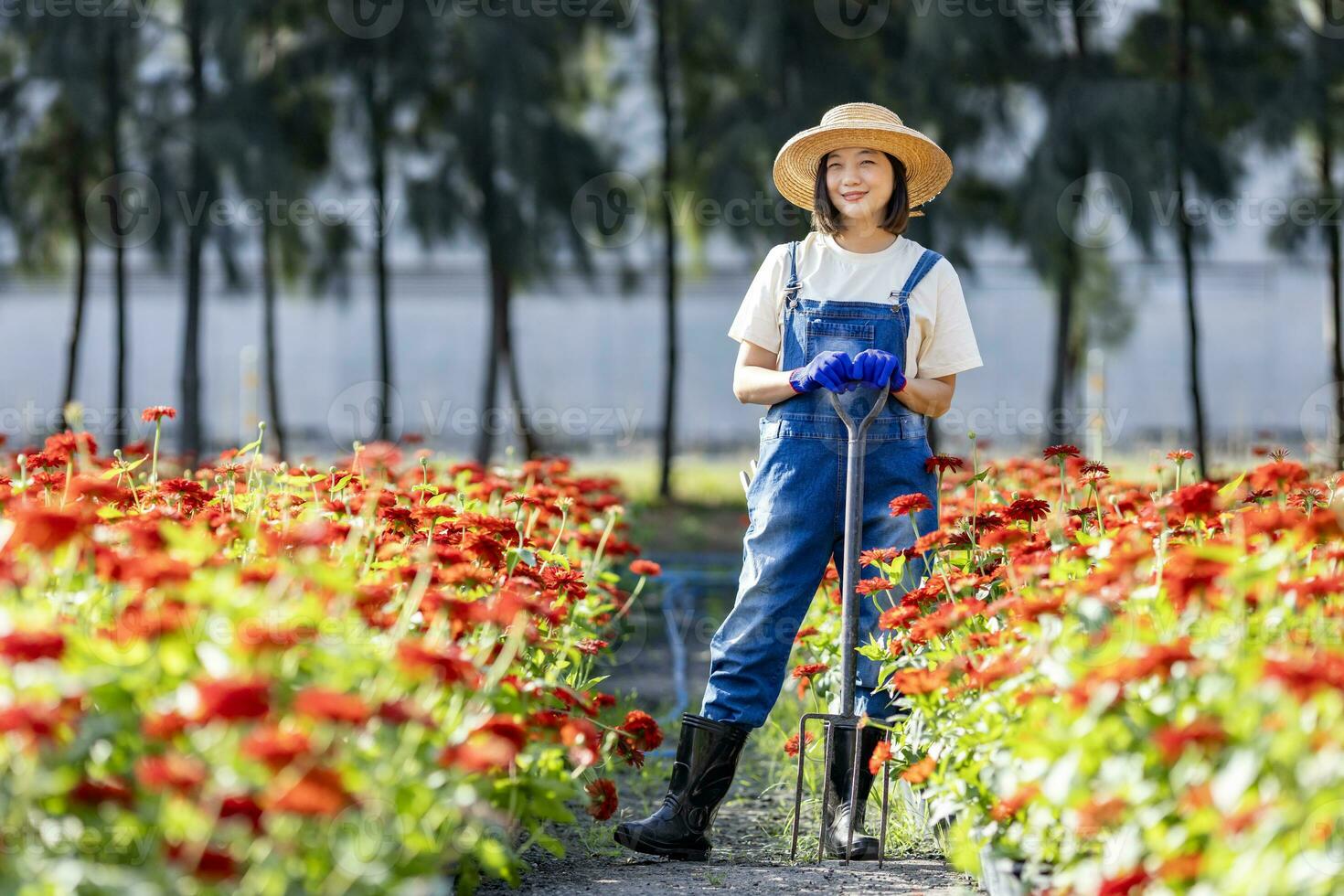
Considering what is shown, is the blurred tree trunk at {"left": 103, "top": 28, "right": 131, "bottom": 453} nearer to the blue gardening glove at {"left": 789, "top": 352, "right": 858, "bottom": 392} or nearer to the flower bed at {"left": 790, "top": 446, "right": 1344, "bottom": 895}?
the blue gardening glove at {"left": 789, "top": 352, "right": 858, "bottom": 392}

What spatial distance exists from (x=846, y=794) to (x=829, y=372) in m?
0.88

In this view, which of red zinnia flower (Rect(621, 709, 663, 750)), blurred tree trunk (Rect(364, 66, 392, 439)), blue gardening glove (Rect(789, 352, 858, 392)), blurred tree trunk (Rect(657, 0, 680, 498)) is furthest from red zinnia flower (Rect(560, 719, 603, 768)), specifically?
blurred tree trunk (Rect(364, 66, 392, 439))

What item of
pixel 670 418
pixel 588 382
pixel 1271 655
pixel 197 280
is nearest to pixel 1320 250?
pixel 670 418

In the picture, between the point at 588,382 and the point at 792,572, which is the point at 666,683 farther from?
the point at 588,382

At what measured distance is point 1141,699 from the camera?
5.99ft

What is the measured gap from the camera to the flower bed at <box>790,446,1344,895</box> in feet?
4.97

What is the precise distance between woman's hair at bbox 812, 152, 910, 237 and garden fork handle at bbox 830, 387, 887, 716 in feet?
1.40

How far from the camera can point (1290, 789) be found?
1524 millimetres

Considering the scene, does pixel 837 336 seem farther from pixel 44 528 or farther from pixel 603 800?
pixel 44 528

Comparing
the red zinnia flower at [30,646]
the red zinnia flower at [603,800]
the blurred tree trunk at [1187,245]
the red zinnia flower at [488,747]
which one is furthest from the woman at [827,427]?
the blurred tree trunk at [1187,245]

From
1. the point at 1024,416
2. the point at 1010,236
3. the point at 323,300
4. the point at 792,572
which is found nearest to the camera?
the point at 792,572

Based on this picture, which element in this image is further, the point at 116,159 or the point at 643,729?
the point at 116,159

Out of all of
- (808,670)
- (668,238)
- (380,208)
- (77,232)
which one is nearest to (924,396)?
(808,670)

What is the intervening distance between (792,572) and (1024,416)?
43.2 feet
